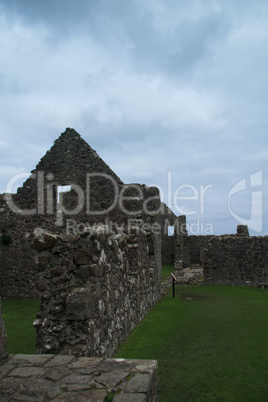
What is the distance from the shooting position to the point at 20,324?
714 cm

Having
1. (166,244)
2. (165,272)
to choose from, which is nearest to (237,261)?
(165,272)

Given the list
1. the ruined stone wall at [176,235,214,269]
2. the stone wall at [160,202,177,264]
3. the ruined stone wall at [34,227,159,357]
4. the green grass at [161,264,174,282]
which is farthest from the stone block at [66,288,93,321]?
Result: the stone wall at [160,202,177,264]

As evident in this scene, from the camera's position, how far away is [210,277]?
52.5 feet

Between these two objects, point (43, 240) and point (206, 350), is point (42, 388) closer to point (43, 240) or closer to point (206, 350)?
point (43, 240)

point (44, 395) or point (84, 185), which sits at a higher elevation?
point (84, 185)

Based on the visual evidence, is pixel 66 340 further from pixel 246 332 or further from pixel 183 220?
pixel 183 220

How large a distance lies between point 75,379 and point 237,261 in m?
14.0

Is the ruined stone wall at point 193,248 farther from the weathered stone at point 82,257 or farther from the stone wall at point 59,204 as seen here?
the weathered stone at point 82,257

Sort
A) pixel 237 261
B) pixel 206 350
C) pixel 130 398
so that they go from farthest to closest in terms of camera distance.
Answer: pixel 237 261 → pixel 206 350 → pixel 130 398

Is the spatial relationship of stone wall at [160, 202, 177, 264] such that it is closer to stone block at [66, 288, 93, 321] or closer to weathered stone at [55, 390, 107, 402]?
stone block at [66, 288, 93, 321]

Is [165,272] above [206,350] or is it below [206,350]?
below

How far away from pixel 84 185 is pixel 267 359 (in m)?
7.90

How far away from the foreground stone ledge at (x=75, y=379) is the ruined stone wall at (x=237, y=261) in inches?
520

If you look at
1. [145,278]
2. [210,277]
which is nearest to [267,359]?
[145,278]
